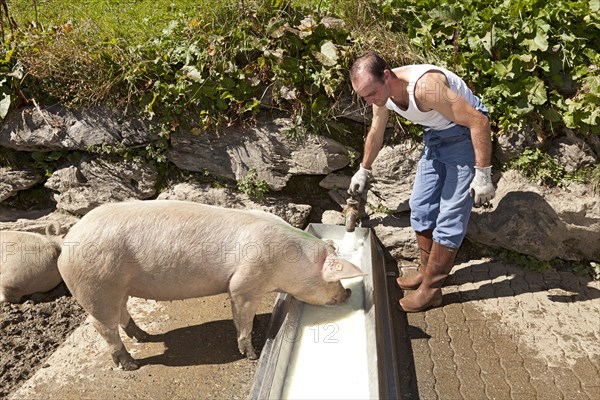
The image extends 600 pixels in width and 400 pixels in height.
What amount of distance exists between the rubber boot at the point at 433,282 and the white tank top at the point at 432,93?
40.9 inches

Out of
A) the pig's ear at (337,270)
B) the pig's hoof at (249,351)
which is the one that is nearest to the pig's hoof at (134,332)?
the pig's hoof at (249,351)

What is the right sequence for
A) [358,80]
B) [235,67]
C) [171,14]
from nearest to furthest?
[358,80] < [235,67] < [171,14]

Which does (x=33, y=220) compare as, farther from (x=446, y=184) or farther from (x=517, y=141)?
(x=517, y=141)

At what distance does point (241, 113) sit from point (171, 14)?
1606mm

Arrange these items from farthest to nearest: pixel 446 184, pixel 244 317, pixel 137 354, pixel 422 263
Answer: pixel 422 263 → pixel 446 184 → pixel 137 354 → pixel 244 317

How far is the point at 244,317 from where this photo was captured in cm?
390

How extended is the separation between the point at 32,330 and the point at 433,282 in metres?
3.51

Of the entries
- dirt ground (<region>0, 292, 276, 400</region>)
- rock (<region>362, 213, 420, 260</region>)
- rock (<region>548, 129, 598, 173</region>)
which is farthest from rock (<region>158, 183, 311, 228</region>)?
rock (<region>548, 129, 598, 173</region>)

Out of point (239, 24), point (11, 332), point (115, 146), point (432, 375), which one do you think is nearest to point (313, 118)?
point (239, 24)

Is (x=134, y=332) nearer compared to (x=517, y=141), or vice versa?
(x=134, y=332)

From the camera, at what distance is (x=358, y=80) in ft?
12.4

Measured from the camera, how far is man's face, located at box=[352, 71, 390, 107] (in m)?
3.75

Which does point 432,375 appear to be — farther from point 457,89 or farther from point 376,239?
point 457,89

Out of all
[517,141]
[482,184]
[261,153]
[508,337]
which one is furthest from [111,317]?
[517,141]
